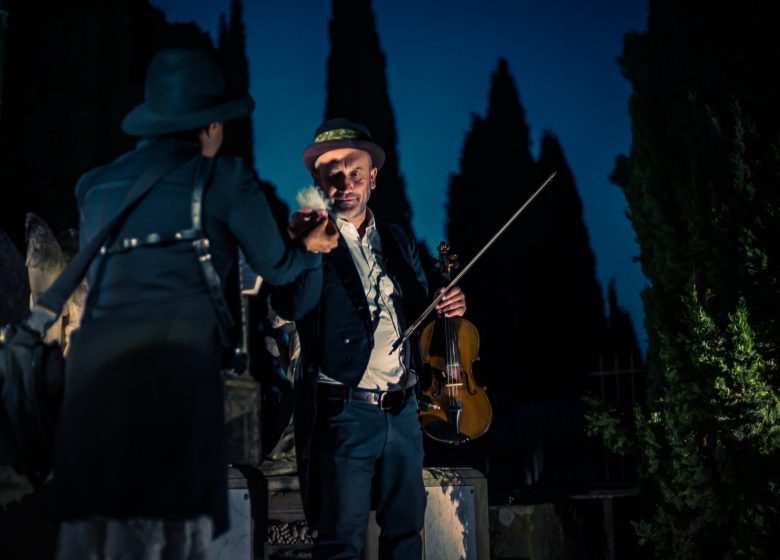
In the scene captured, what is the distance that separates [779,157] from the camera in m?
5.80

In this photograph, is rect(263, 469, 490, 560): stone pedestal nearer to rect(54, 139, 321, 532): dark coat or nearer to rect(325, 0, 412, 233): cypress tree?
rect(54, 139, 321, 532): dark coat

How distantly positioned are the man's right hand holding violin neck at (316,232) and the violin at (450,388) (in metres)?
1.59

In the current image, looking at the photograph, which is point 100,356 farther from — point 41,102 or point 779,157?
point 41,102

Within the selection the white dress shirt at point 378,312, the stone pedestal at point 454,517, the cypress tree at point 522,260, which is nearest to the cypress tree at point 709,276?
the stone pedestal at point 454,517

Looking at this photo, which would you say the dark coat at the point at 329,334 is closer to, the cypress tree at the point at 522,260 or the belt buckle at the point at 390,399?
the belt buckle at the point at 390,399

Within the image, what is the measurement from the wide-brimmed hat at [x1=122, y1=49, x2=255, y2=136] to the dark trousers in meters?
1.35

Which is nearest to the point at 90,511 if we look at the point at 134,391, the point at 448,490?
the point at 134,391

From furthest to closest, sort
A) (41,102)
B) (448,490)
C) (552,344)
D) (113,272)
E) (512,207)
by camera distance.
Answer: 1. (512,207)
2. (552,344)
3. (41,102)
4. (448,490)
5. (113,272)

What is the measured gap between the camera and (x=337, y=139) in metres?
3.96

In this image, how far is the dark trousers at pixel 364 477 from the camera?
3.30 m

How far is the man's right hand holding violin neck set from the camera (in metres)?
2.70

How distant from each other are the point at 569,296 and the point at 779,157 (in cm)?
1808

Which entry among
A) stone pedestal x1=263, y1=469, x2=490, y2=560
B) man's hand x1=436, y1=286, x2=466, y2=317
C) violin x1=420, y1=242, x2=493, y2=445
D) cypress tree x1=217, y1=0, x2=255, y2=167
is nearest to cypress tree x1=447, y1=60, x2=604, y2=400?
cypress tree x1=217, y1=0, x2=255, y2=167

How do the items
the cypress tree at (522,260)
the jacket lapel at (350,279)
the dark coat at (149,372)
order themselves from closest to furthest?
the dark coat at (149,372) → the jacket lapel at (350,279) → the cypress tree at (522,260)
